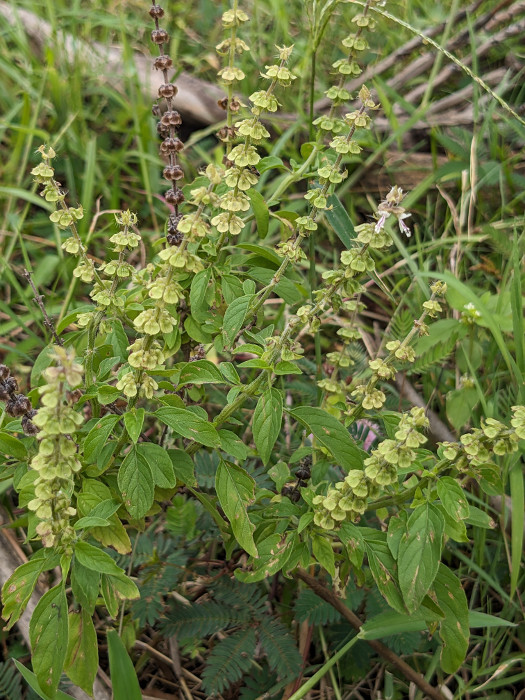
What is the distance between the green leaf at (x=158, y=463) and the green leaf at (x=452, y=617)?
2.14 ft

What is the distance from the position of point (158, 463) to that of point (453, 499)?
2.04 ft

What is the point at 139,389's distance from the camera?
1460 millimetres

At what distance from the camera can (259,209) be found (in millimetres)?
1759

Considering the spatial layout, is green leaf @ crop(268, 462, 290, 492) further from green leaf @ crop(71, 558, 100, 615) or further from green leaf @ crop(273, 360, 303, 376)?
green leaf @ crop(71, 558, 100, 615)

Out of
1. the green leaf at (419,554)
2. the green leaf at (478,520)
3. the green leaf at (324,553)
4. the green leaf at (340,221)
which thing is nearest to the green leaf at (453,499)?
the green leaf at (419,554)

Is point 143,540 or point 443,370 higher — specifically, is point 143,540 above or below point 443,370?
above

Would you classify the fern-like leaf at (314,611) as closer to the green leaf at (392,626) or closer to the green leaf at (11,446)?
the green leaf at (392,626)

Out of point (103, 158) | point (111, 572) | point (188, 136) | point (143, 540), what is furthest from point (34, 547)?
point (188, 136)

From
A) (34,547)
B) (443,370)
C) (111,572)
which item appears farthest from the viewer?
(443,370)

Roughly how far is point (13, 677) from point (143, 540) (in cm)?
49

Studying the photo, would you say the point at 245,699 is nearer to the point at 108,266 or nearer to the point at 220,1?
the point at 108,266

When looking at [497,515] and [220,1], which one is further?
[220,1]

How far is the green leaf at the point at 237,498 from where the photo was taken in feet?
5.13

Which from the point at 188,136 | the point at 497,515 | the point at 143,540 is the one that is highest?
the point at 188,136
